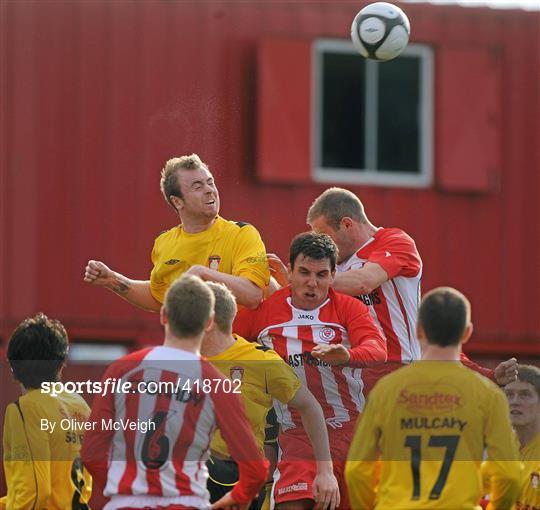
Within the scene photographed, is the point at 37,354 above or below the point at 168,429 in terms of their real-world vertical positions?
above

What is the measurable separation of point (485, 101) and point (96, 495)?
33.4 feet

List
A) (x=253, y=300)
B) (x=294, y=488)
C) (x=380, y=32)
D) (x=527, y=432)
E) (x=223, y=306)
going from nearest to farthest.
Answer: (x=223, y=306)
(x=294, y=488)
(x=253, y=300)
(x=527, y=432)
(x=380, y=32)

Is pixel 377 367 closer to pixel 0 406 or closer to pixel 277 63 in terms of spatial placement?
pixel 0 406

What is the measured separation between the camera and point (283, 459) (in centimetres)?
759

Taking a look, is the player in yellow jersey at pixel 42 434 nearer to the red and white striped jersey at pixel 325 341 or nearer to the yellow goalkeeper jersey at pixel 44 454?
the yellow goalkeeper jersey at pixel 44 454

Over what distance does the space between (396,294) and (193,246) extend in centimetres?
116

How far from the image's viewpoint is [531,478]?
7754 mm

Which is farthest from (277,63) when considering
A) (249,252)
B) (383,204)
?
(249,252)

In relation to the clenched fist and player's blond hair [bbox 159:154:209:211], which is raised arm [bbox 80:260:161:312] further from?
player's blond hair [bbox 159:154:209:211]

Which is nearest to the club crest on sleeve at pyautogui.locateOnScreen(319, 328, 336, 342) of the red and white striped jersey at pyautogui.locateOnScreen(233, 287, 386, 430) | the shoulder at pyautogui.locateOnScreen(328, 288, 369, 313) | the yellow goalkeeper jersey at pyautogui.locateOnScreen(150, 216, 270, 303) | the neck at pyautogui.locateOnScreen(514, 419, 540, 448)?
the red and white striped jersey at pyautogui.locateOnScreen(233, 287, 386, 430)

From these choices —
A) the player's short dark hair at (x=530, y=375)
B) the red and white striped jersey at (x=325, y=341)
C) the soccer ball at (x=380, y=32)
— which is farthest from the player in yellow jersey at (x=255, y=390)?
the soccer ball at (x=380, y=32)

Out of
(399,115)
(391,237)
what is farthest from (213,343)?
(399,115)

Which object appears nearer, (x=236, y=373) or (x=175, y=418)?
(x=175, y=418)

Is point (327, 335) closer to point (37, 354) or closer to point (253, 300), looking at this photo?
point (253, 300)
